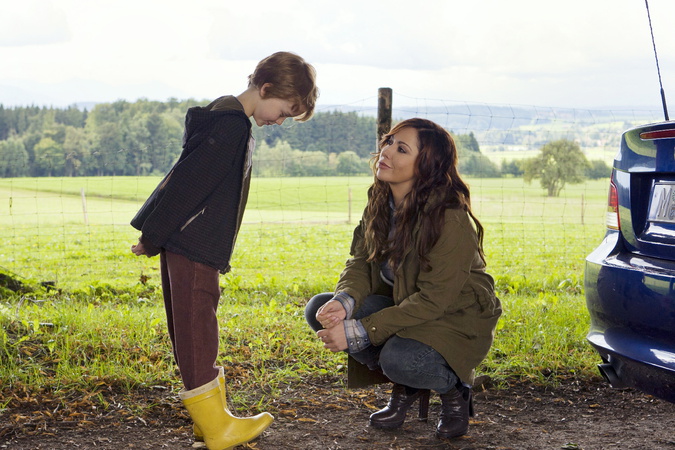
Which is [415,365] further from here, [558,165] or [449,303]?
[558,165]

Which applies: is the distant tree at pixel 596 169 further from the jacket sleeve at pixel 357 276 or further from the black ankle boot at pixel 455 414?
the black ankle boot at pixel 455 414

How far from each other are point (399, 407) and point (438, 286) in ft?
2.35

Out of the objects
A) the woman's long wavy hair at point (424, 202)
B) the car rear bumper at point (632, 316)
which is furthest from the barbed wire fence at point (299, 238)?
the car rear bumper at point (632, 316)

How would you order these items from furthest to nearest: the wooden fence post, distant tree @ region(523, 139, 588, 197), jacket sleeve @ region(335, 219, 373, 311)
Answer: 1. distant tree @ region(523, 139, 588, 197)
2. the wooden fence post
3. jacket sleeve @ region(335, 219, 373, 311)

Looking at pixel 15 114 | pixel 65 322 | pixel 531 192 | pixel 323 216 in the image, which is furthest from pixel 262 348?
pixel 15 114

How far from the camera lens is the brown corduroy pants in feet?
9.63

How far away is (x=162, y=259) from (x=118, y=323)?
1.68 meters

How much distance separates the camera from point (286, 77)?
2955 millimetres

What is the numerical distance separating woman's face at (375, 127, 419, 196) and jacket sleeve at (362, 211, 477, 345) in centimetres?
33

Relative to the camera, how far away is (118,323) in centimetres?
459

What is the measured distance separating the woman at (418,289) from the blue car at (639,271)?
48cm

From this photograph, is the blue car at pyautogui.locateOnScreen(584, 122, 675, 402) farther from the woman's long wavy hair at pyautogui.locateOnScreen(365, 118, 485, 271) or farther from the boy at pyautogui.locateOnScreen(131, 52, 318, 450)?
the boy at pyautogui.locateOnScreen(131, 52, 318, 450)

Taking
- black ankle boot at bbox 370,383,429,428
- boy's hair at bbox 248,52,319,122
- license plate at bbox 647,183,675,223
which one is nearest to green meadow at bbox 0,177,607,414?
black ankle boot at bbox 370,383,429,428

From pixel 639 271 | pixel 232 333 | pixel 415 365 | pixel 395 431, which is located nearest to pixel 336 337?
pixel 415 365
